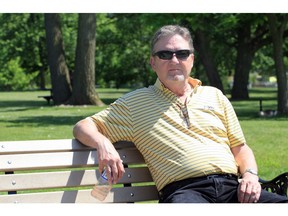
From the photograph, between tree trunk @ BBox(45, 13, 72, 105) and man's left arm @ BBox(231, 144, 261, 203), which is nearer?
man's left arm @ BBox(231, 144, 261, 203)

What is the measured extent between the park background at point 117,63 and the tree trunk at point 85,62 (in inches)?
Answer: 1.5

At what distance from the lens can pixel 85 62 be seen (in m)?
25.8

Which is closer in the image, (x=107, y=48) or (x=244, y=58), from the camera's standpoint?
(x=244, y=58)

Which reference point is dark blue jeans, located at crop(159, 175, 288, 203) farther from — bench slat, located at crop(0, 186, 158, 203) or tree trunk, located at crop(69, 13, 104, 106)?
tree trunk, located at crop(69, 13, 104, 106)

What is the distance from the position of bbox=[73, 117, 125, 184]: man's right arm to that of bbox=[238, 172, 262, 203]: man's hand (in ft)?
2.57

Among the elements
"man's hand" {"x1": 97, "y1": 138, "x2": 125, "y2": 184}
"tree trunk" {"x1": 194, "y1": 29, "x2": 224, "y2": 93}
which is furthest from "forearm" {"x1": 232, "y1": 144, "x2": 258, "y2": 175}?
"tree trunk" {"x1": 194, "y1": 29, "x2": 224, "y2": 93}

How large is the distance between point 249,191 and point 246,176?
0.45 ft

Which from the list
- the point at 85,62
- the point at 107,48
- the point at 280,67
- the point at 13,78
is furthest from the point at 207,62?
the point at 13,78

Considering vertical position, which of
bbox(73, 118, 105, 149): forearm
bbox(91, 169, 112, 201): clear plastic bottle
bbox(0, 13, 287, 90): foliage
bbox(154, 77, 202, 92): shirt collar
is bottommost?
bbox(0, 13, 287, 90): foliage

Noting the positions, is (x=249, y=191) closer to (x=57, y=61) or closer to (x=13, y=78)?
(x=57, y=61)

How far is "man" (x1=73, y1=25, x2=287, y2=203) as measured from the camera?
13.4 feet

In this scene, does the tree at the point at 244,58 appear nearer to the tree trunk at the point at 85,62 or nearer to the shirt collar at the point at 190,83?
the tree trunk at the point at 85,62

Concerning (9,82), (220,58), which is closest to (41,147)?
(220,58)

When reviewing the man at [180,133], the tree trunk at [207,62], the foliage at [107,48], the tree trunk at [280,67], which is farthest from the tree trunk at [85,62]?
the man at [180,133]
